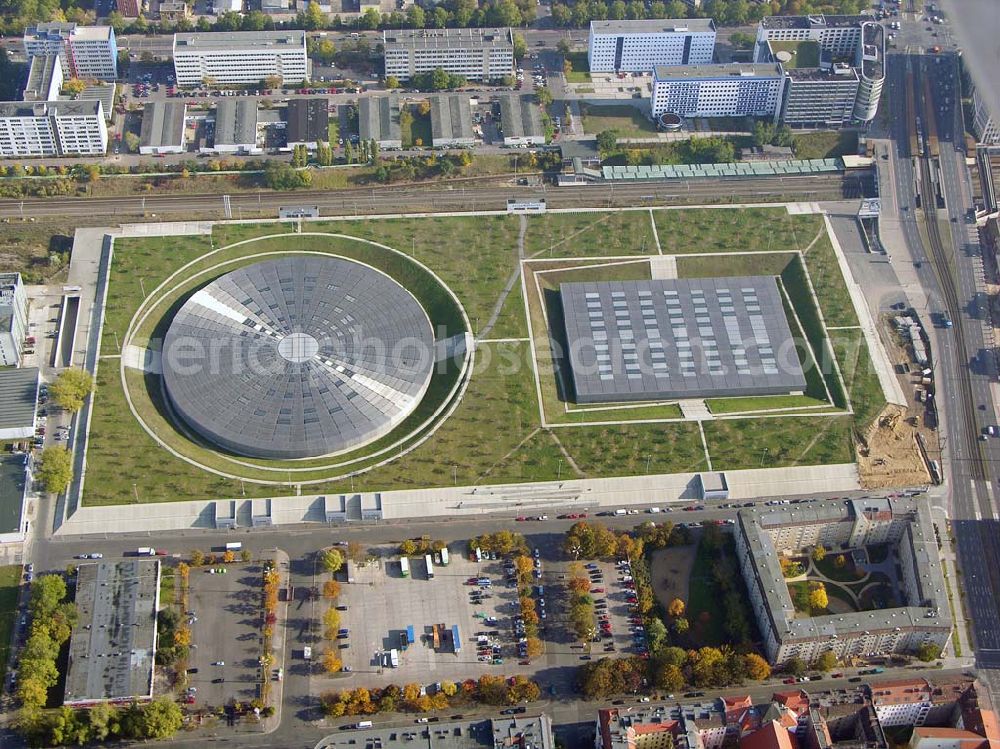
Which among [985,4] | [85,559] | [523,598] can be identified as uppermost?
[985,4]

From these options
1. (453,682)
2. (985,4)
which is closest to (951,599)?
(453,682)

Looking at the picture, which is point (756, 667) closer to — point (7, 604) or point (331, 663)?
point (331, 663)

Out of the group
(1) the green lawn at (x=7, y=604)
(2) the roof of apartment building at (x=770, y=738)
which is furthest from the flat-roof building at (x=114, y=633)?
(2) the roof of apartment building at (x=770, y=738)

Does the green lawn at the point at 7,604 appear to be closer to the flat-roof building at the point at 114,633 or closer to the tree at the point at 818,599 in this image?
the flat-roof building at the point at 114,633

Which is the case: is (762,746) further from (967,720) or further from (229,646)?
(229,646)

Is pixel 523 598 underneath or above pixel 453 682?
above

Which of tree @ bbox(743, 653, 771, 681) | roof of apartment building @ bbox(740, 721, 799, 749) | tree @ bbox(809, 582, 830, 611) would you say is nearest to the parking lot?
roof of apartment building @ bbox(740, 721, 799, 749)

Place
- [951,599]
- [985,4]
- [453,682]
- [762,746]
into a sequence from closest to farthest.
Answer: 1. [985,4]
2. [762,746]
3. [453,682]
4. [951,599]
